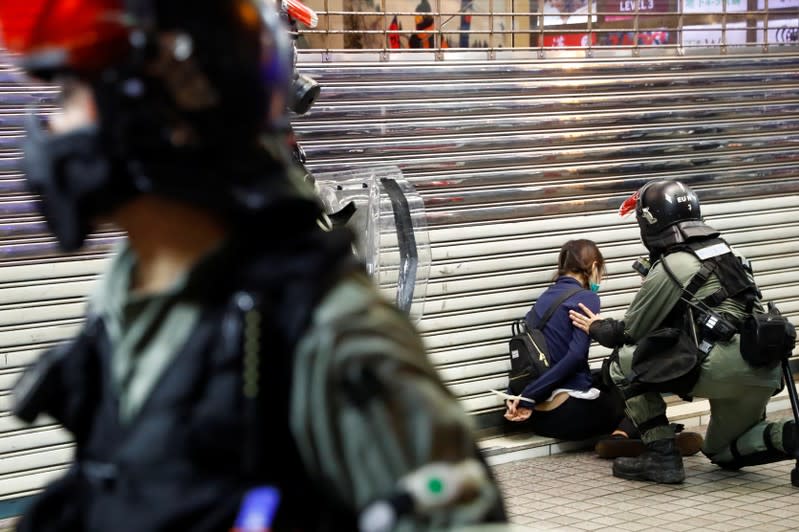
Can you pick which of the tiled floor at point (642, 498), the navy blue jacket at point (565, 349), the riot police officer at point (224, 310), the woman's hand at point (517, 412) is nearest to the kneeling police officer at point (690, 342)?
the tiled floor at point (642, 498)

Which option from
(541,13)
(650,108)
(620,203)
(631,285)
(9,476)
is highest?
(541,13)

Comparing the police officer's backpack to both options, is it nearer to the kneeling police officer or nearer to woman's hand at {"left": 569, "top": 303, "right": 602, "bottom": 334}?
woman's hand at {"left": 569, "top": 303, "right": 602, "bottom": 334}

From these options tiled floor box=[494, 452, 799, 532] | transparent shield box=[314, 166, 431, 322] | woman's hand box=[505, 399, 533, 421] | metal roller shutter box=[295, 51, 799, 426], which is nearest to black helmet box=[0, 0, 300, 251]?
transparent shield box=[314, 166, 431, 322]

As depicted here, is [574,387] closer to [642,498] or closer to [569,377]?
[569,377]

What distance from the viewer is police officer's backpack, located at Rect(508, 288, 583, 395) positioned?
26.9 ft

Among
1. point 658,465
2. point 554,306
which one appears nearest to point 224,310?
point 658,465

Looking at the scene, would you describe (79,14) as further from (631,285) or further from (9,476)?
(631,285)

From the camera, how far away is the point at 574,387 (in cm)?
828

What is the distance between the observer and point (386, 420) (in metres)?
1.45

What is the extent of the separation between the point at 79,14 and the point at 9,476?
18.9 feet

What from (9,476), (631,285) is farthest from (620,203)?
(9,476)

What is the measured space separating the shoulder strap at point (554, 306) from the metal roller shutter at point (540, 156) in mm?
341

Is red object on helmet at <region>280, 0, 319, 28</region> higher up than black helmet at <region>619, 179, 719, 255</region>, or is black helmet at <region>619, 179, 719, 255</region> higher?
red object on helmet at <region>280, 0, 319, 28</region>

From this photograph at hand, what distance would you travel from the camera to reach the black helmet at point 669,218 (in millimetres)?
7634
